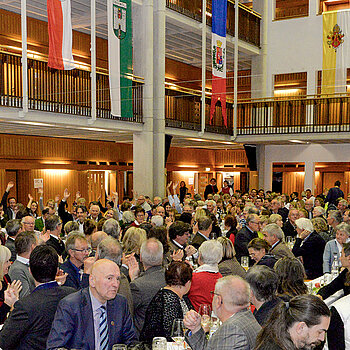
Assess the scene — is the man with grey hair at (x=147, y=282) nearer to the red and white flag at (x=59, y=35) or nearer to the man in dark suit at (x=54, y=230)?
the man in dark suit at (x=54, y=230)

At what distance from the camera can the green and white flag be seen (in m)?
12.9

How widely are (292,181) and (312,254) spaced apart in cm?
1502

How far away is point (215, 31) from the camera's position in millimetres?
16547

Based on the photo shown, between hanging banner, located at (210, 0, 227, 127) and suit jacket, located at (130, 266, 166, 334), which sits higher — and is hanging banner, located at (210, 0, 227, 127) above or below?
above

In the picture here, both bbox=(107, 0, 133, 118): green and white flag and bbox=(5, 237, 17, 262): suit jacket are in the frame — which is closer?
bbox=(5, 237, 17, 262): suit jacket

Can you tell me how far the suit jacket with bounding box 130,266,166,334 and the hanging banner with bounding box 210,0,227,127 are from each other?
39.8 ft

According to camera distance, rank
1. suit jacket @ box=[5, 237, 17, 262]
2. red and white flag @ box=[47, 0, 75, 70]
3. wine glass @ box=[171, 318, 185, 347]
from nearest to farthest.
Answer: wine glass @ box=[171, 318, 185, 347]
suit jacket @ box=[5, 237, 17, 262]
red and white flag @ box=[47, 0, 75, 70]

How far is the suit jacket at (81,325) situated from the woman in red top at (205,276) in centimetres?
120

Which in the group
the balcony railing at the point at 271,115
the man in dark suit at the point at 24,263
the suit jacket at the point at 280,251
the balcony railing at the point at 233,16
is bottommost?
the suit jacket at the point at 280,251

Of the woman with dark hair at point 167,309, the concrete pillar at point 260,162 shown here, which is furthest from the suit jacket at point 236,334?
the concrete pillar at point 260,162

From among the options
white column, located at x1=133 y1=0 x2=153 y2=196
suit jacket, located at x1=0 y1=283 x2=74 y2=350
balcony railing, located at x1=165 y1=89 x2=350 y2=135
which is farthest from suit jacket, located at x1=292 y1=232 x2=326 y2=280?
balcony railing, located at x1=165 y1=89 x2=350 y2=135

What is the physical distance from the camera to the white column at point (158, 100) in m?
15.1

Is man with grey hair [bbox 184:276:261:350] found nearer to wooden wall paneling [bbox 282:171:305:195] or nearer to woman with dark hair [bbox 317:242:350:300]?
woman with dark hair [bbox 317:242:350:300]

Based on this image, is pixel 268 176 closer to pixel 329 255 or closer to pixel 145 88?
pixel 145 88
